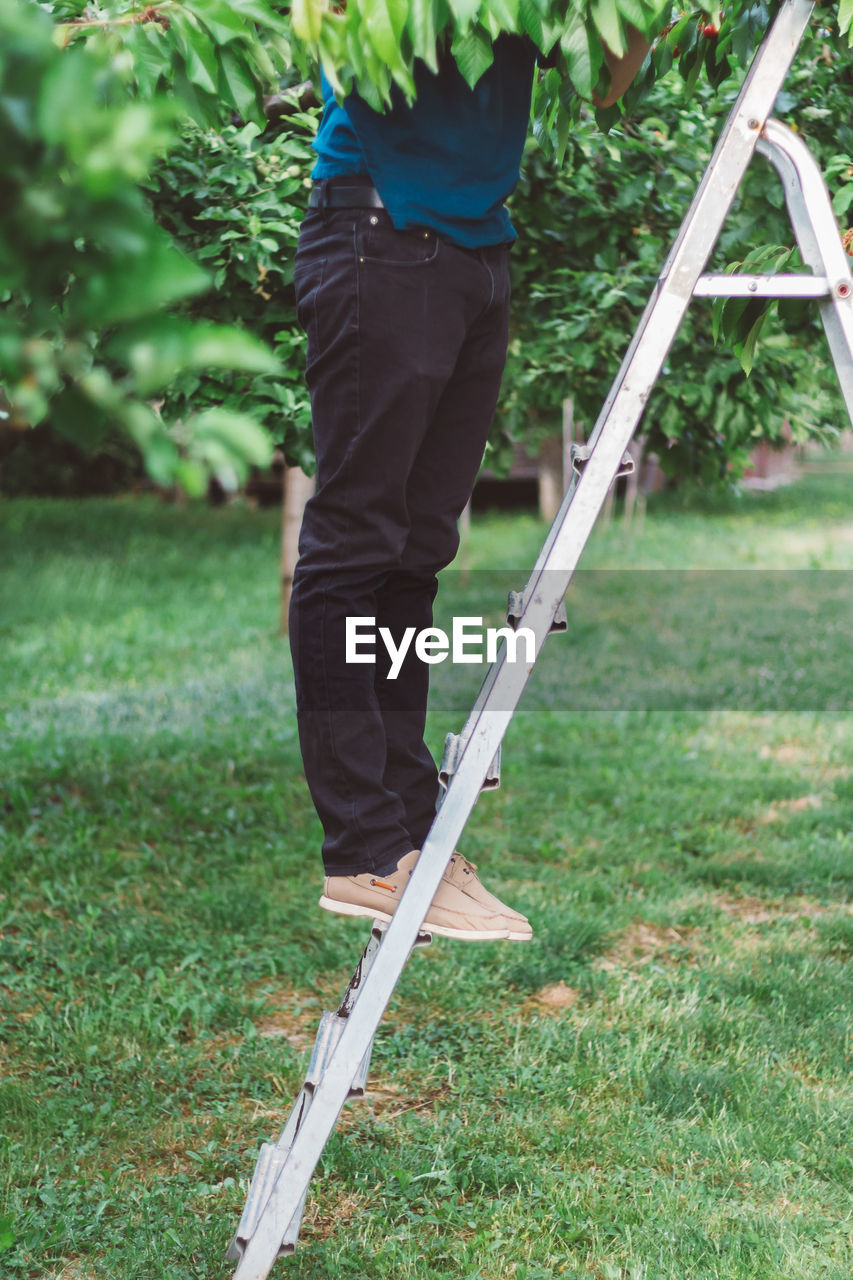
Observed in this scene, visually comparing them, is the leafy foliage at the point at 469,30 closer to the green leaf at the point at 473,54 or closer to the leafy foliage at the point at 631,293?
the green leaf at the point at 473,54

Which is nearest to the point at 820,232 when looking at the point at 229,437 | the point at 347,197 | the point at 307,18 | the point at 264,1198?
the point at 347,197

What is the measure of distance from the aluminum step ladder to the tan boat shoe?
0.19 ft

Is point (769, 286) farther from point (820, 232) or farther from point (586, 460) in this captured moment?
point (586, 460)

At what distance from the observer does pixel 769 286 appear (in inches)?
81.7

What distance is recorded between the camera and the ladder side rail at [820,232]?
6.78ft

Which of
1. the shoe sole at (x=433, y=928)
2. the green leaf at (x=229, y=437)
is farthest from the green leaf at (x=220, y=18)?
the shoe sole at (x=433, y=928)

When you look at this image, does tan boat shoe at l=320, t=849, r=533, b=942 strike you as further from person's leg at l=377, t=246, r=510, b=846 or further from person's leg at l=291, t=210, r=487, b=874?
person's leg at l=377, t=246, r=510, b=846

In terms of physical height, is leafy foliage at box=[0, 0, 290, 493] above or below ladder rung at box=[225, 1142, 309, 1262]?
above

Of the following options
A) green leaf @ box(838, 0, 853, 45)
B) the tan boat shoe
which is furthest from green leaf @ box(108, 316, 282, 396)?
green leaf @ box(838, 0, 853, 45)

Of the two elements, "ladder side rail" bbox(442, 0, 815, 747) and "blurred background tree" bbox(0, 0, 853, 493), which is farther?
"ladder side rail" bbox(442, 0, 815, 747)

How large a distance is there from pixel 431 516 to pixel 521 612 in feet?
1.05

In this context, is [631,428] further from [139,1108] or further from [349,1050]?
[139,1108]

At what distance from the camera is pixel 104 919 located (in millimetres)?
3963

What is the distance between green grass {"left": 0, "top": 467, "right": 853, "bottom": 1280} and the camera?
2.42 meters
